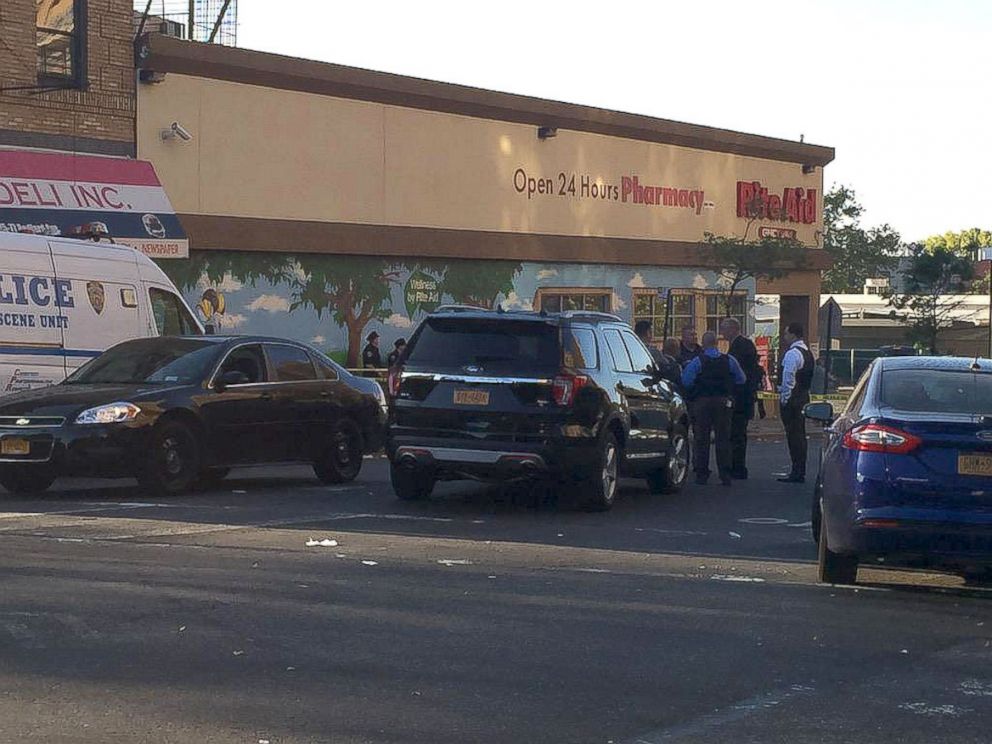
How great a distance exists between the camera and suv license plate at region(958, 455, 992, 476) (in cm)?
1062

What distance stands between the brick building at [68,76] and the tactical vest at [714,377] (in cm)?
1241

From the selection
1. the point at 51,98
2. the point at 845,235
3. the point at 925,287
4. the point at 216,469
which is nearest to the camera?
the point at 216,469

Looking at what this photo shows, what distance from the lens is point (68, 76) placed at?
92.6ft

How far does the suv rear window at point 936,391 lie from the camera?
36.5ft

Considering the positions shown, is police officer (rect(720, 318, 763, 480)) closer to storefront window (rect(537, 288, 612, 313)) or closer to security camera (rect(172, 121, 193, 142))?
security camera (rect(172, 121, 193, 142))

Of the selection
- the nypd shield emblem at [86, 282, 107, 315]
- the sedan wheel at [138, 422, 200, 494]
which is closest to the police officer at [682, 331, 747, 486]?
the sedan wheel at [138, 422, 200, 494]

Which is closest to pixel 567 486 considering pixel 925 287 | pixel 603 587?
pixel 603 587

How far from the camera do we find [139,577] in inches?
434

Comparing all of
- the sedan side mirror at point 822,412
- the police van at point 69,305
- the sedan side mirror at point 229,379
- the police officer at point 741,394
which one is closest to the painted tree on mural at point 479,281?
the police officer at point 741,394

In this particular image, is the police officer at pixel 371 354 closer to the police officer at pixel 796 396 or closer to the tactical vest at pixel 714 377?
the police officer at pixel 796 396

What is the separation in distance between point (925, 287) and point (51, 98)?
36.1m

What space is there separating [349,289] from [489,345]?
62.2ft

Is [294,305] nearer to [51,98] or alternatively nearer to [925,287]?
[51,98]

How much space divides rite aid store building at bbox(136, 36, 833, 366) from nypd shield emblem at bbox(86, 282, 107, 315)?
413 inches
